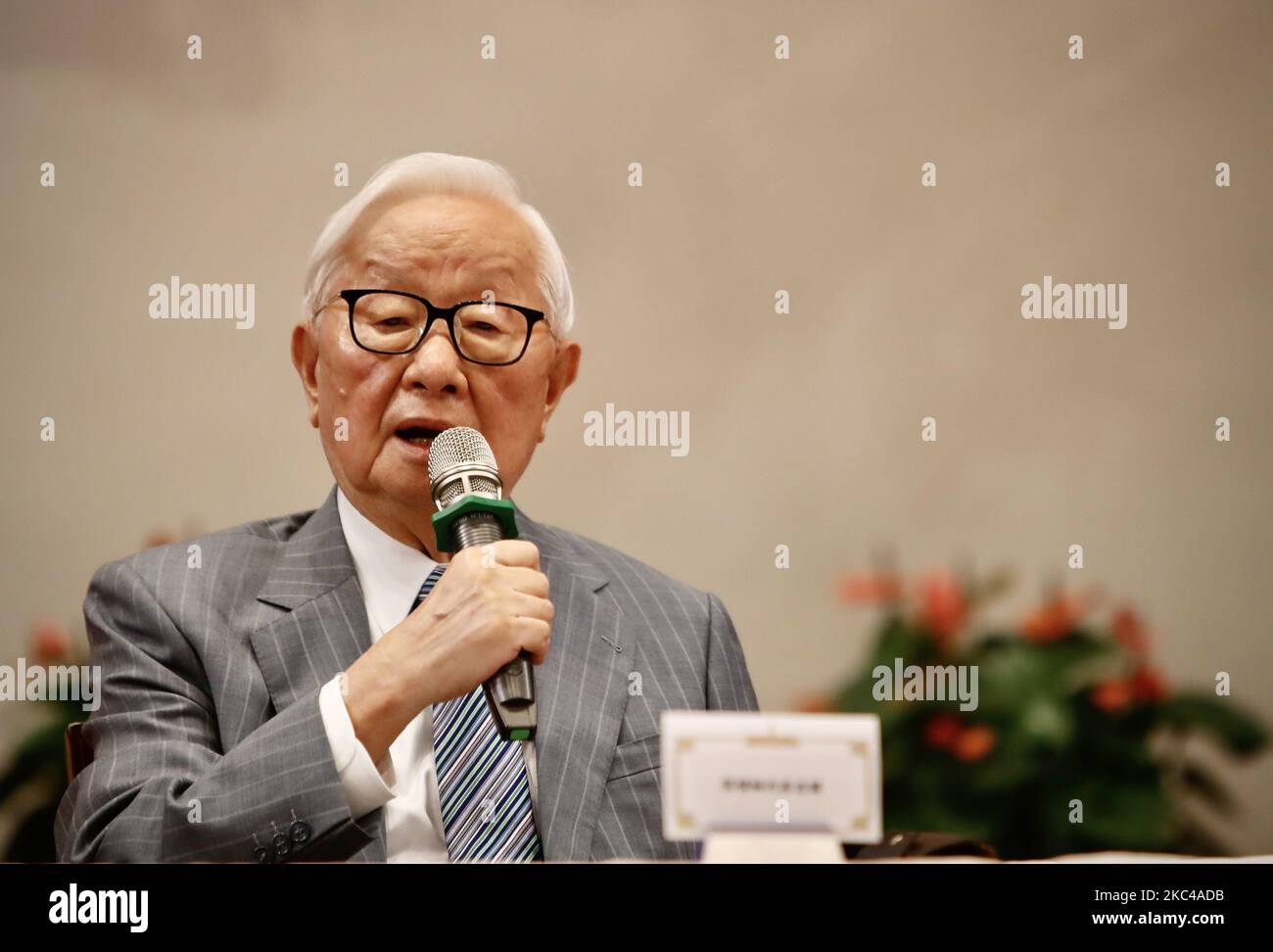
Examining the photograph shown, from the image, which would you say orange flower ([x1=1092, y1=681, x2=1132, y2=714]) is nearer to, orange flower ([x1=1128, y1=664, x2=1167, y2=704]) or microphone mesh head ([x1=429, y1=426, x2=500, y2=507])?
orange flower ([x1=1128, y1=664, x2=1167, y2=704])

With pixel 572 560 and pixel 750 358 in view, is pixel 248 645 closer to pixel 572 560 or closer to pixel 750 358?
pixel 572 560

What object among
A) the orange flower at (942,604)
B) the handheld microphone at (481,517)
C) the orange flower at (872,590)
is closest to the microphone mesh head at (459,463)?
the handheld microphone at (481,517)

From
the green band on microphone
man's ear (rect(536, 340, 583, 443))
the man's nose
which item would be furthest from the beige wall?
the green band on microphone

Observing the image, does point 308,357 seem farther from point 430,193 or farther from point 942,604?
point 942,604

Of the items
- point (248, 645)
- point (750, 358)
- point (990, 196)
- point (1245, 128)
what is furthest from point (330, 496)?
point (1245, 128)

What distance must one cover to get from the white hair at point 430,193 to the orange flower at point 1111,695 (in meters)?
1.18

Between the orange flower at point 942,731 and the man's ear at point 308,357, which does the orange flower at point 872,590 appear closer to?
the orange flower at point 942,731

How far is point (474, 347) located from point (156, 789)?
2.82 ft

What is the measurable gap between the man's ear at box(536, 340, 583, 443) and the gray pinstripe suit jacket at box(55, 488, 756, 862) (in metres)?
0.26

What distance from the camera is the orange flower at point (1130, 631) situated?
2348 millimetres

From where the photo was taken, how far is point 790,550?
238 cm

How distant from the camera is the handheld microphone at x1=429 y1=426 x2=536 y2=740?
5.41 feet

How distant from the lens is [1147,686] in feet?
7.64

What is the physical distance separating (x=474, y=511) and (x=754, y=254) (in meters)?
0.93
